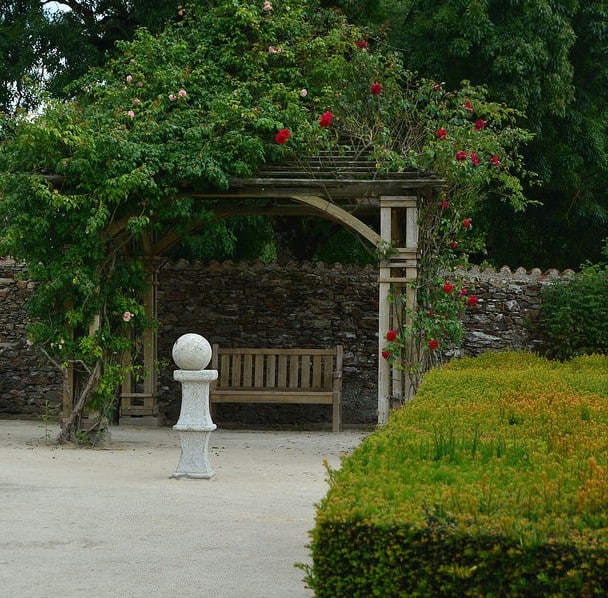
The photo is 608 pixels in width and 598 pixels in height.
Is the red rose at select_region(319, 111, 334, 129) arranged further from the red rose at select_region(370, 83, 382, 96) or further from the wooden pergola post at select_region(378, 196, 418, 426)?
the wooden pergola post at select_region(378, 196, 418, 426)

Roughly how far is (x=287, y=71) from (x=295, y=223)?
662 cm

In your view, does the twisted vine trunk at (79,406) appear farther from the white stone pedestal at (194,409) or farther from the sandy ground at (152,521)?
the white stone pedestal at (194,409)

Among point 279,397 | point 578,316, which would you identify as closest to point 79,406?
point 279,397

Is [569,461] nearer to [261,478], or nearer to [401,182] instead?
[261,478]

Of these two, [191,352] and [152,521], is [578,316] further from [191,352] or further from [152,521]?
[152,521]

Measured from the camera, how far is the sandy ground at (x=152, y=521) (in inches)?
196

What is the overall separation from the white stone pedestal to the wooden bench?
4.40 metres

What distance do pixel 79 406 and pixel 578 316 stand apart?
6842mm

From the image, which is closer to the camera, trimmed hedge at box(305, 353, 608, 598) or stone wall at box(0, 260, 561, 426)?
trimmed hedge at box(305, 353, 608, 598)

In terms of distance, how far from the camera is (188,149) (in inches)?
416

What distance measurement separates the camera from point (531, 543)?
322 centimetres

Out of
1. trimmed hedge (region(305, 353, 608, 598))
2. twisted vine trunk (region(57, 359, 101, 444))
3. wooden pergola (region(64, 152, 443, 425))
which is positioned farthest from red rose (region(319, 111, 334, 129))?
trimmed hedge (region(305, 353, 608, 598))

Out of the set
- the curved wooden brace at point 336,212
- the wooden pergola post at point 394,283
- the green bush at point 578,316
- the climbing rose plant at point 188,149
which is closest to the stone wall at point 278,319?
the green bush at point 578,316

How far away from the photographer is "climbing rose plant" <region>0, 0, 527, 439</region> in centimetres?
1022
